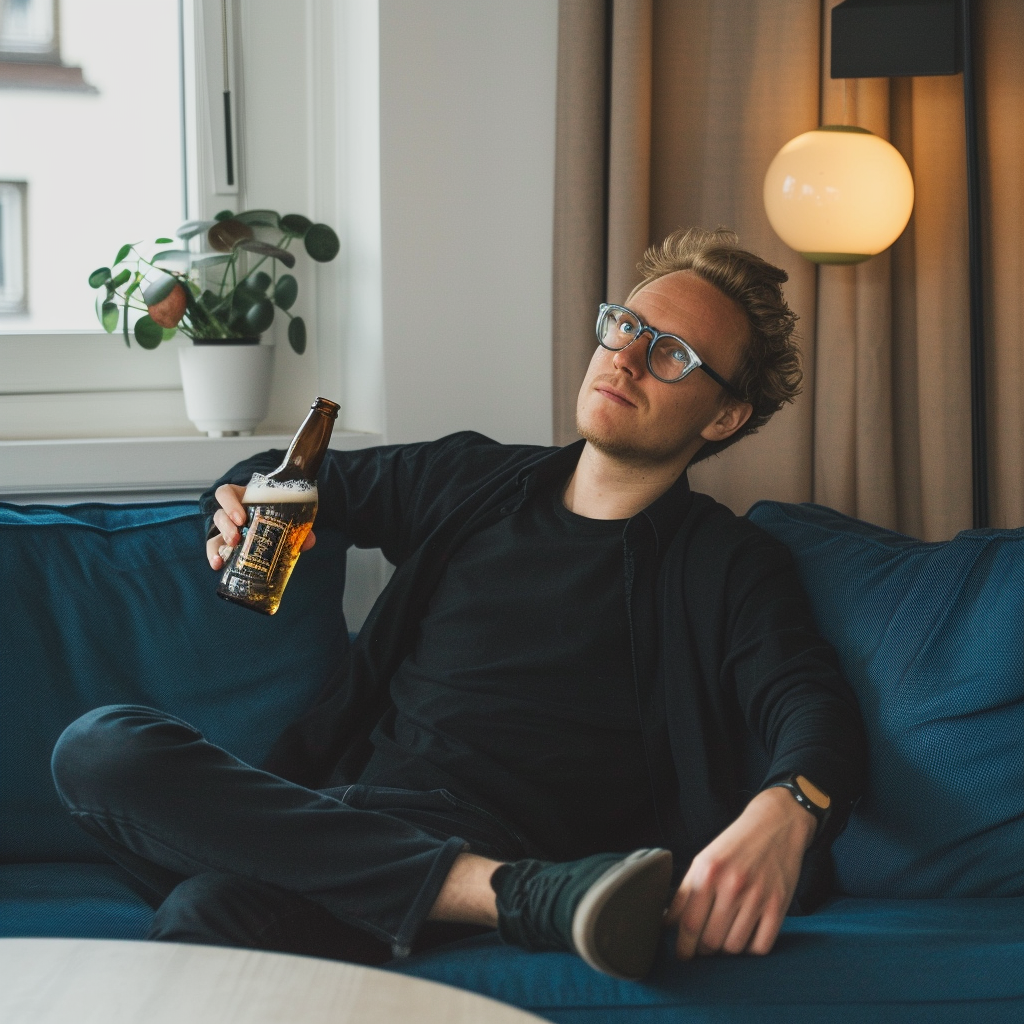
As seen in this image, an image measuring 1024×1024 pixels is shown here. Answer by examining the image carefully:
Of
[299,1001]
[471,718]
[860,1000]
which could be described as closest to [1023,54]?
[471,718]

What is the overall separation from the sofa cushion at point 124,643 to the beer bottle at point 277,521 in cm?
17

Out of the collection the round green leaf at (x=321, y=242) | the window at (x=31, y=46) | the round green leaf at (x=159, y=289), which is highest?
the window at (x=31, y=46)

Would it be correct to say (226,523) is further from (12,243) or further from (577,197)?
(12,243)

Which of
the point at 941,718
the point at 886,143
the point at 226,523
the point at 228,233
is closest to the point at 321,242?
the point at 228,233

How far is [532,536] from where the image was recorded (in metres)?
1.61

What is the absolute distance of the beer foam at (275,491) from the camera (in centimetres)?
150

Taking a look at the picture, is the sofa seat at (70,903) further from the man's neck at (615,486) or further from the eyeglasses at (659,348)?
the eyeglasses at (659,348)

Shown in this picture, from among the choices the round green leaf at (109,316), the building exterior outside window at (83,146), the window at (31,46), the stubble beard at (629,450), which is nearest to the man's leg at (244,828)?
the stubble beard at (629,450)

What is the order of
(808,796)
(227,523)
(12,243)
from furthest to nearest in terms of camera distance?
(12,243) < (227,523) < (808,796)

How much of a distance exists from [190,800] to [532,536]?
2.09 feet

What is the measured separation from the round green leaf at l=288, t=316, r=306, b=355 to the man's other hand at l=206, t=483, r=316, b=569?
1.92 feet

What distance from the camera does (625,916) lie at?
972mm

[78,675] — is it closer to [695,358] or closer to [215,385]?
[215,385]

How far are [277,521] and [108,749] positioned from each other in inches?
15.2
